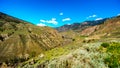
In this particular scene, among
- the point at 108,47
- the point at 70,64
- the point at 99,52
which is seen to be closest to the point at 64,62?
the point at 70,64

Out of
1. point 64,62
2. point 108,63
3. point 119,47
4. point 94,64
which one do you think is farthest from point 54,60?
point 119,47

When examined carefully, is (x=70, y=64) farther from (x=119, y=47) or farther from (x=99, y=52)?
(x=119, y=47)

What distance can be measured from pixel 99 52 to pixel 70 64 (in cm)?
262

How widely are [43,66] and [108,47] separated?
511cm

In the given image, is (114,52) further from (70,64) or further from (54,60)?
(54,60)

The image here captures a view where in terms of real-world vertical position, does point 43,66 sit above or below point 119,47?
below

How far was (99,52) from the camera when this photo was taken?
14664 mm

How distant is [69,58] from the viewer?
13812 mm

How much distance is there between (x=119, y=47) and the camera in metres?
14.9

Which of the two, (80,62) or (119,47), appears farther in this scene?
(119,47)

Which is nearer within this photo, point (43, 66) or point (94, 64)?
point (94, 64)

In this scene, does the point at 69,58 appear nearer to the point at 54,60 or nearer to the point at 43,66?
the point at 54,60

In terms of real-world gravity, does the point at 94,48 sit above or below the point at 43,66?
above

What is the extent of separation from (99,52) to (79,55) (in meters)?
1.64
